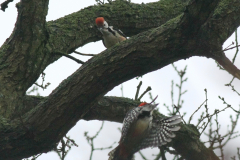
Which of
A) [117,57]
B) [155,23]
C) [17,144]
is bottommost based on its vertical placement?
[17,144]

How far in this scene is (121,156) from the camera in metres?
3.74

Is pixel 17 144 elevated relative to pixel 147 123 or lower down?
lower down

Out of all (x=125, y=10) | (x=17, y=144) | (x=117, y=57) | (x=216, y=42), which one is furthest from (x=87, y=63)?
(x=125, y=10)

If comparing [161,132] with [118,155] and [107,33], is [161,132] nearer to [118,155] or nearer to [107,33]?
[118,155]

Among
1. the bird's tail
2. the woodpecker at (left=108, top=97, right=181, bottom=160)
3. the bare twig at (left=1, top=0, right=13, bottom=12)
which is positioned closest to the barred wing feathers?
the woodpecker at (left=108, top=97, right=181, bottom=160)

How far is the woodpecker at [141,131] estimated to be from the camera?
3.54 meters

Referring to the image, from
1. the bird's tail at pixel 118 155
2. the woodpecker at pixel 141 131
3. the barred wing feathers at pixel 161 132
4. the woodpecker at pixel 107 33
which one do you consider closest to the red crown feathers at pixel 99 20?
the woodpecker at pixel 107 33

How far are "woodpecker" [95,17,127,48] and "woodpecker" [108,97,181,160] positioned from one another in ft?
3.82

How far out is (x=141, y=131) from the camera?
12.1 feet

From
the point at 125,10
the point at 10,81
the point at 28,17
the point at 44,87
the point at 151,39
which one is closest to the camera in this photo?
the point at 151,39

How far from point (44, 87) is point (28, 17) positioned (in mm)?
1359

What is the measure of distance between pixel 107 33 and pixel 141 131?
4.72 feet

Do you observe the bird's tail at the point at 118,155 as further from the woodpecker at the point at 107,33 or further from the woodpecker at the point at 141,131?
the woodpecker at the point at 107,33

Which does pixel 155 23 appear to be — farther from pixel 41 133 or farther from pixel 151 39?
pixel 41 133
